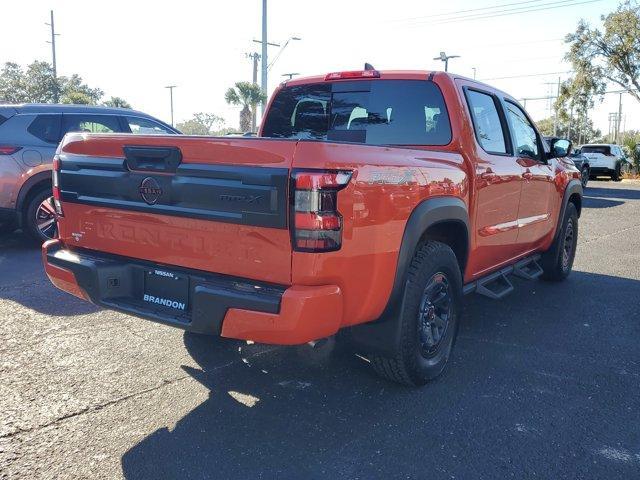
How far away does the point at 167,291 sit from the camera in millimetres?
2936

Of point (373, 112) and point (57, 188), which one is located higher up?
point (373, 112)

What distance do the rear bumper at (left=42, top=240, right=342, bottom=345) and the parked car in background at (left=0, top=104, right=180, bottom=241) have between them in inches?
174

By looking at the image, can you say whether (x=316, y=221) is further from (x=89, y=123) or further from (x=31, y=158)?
(x=89, y=123)

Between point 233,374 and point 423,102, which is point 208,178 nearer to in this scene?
point 233,374

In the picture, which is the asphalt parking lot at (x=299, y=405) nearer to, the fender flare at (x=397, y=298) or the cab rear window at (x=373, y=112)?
the fender flare at (x=397, y=298)

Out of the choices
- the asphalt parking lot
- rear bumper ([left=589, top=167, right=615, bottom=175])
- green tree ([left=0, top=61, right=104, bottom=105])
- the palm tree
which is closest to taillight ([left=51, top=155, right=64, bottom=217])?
the asphalt parking lot

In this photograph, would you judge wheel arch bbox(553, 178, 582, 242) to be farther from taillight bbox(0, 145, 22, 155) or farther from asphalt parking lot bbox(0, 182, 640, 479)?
taillight bbox(0, 145, 22, 155)

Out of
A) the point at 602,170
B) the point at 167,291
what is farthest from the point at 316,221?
the point at 602,170

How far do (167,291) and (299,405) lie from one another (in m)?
1.00

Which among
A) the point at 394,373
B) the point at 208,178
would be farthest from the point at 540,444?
the point at 208,178

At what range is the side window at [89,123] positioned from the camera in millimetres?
7344

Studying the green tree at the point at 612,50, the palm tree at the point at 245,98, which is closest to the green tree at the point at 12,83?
the palm tree at the point at 245,98

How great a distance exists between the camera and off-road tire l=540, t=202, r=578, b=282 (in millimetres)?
6062

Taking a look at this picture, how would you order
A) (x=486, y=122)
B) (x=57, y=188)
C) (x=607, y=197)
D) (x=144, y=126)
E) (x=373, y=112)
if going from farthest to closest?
(x=607, y=197)
(x=144, y=126)
(x=486, y=122)
(x=373, y=112)
(x=57, y=188)
